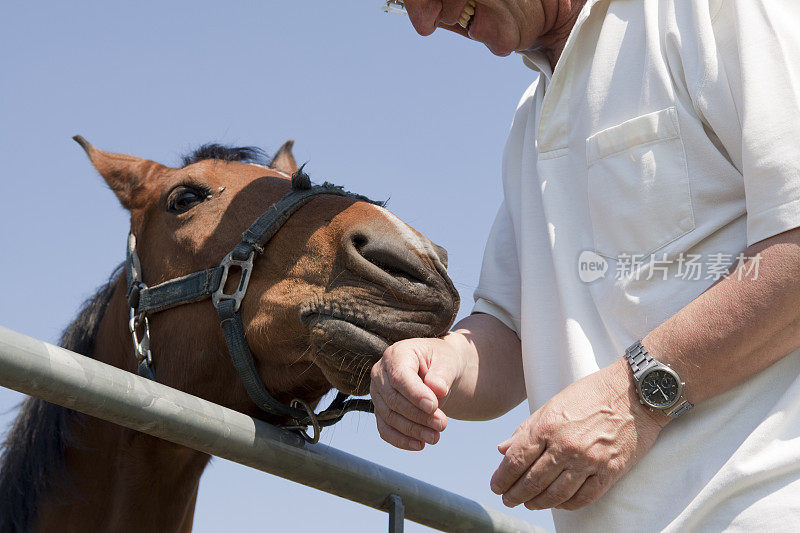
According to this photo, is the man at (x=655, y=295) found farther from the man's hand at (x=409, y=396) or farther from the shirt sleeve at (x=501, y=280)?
the shirt sleeve at (x=501, y=280)

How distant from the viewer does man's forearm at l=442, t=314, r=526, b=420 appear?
202 cm

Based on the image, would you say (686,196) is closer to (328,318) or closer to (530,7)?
(530,7)

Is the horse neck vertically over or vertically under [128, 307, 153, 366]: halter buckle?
under

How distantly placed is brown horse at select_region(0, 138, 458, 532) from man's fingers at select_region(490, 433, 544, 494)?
796mm

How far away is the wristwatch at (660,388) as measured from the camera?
1.50 meters

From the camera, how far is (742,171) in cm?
159

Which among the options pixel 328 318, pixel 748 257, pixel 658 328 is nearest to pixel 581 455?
pixel 658 328

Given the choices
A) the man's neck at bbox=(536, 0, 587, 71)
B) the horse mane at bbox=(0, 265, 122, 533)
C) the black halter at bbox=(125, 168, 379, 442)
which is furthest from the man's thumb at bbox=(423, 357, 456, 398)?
the horse mane at bbox=(0, 265, 122, 533)

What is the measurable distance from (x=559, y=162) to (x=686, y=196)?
0.39m

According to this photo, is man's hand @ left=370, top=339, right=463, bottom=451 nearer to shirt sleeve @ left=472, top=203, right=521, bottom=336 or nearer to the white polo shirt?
the white polo shirt

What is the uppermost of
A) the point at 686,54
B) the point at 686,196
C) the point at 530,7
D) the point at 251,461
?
the point at 530,7

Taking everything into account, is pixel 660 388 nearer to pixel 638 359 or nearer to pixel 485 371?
pixel 638 359

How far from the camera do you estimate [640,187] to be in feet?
5.68

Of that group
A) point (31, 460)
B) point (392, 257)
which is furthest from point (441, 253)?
point (31, 460)
